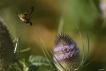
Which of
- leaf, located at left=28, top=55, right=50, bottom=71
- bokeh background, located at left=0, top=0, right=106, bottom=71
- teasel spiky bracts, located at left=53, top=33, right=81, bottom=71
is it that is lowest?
bokeh background, located at left=0, top=0, right=106, bottom=71

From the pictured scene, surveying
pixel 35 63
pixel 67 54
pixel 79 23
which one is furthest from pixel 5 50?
pixel 79 23

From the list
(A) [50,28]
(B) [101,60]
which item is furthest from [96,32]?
(A) [50,28]

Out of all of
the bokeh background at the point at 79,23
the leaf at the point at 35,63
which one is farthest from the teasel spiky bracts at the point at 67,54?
the bokeh background at the point at 79,23

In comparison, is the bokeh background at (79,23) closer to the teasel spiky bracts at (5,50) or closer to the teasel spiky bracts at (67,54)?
the teasel spiky bracts at (67,54)

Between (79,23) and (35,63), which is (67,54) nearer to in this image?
(35,63)

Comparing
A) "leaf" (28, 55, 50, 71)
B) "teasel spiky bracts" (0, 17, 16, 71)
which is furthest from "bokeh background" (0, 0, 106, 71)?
"teasel spiky bracts" (0, 17, 16, 71)

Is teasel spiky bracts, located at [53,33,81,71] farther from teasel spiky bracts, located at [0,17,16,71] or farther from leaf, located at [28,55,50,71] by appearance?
teasel spiky bracts, located at [0,17,16,71]
